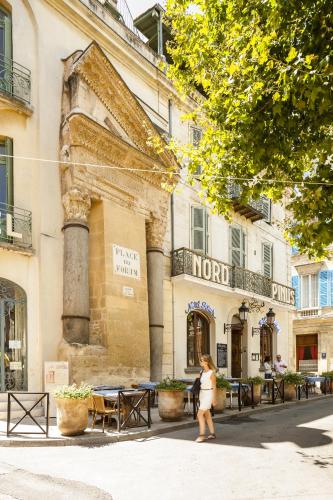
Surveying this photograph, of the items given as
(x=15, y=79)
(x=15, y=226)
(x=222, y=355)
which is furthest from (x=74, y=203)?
(x=222, y=355)

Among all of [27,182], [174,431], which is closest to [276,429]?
[174,431]

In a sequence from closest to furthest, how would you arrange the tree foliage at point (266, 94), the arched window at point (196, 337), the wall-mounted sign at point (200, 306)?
the tree foliage at point (266, 94), the wall-mounted sign at point (200, 306), the arched window at point (196, 337)

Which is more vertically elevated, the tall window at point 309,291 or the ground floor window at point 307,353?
the tall window at point 309,291

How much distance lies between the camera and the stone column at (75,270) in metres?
12.4

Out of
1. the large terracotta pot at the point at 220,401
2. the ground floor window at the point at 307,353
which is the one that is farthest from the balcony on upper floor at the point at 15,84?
the ground floor window at the point at 307,353

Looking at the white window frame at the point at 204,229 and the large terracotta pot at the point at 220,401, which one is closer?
the large terracotta pot at the point at 220,401

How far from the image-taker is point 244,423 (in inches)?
434

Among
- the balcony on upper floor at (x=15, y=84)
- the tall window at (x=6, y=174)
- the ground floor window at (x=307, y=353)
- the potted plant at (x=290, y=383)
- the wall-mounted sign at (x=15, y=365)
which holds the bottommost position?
the ground floor window at (x=307, y=353)

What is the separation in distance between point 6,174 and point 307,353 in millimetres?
22782

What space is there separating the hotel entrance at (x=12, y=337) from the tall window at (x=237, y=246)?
33.8 feet

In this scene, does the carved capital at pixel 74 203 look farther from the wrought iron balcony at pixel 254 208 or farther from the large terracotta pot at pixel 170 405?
the wrought iron balcony at pixel 254 208

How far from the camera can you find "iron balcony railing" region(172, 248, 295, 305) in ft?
55.1

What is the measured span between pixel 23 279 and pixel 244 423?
5977 mm

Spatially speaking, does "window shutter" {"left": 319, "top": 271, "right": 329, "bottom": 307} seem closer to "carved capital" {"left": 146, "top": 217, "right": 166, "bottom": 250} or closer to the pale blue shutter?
the pale blue shutter
